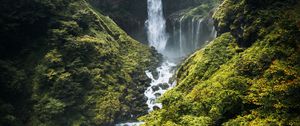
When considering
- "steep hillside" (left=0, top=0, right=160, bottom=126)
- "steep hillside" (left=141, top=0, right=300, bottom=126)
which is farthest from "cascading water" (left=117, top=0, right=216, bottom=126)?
"steep hillside" (left=141, top=0, right=300, bottom=126)

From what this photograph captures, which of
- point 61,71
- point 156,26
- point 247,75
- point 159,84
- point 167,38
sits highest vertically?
point 156,26

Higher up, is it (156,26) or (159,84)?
(156,26)

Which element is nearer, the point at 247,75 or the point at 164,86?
the point at 247,75

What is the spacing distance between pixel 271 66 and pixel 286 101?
14.3 ft

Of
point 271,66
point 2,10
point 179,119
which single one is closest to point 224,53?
point 271,66

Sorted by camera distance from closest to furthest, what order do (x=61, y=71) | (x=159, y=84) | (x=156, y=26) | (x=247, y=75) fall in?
(x=247, y=75), (x=61, y=71), (x=159, y=84), (x=156, y=26)

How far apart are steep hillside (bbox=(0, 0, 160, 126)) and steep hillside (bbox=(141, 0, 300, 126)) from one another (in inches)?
410

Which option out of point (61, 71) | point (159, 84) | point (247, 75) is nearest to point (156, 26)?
point (159, 84)

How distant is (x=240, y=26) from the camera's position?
37.7 metres

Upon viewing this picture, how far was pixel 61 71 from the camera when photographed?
42406 mm

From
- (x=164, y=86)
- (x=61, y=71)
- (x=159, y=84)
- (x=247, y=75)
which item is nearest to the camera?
(x=247, y=75)

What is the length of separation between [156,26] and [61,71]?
30.9 metres

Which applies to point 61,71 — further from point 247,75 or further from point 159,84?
point 247,75

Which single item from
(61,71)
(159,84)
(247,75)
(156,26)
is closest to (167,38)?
(156,26)
